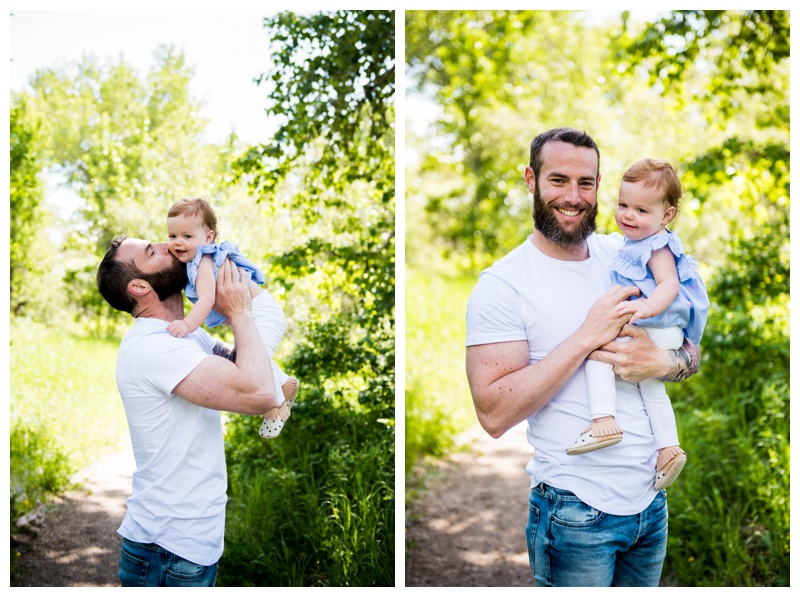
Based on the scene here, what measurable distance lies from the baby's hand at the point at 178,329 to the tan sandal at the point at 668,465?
3.84 ft

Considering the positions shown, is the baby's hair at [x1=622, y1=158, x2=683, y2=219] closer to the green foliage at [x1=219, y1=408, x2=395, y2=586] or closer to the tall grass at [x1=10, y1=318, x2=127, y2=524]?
the green foliage at [x1=219, y1=408, x2=395, y2=586]

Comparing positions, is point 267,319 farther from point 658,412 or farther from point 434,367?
point 434,367

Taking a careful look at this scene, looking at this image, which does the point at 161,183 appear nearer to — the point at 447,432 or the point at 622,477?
the point at 622,477

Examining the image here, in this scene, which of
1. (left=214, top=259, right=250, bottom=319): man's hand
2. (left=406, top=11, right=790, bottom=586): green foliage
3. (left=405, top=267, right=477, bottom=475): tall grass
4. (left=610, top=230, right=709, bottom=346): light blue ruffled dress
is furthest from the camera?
(left=405, top=267, right=477, bottom=475): tall grass

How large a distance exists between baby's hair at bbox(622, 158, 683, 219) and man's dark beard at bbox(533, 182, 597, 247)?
0.13 m

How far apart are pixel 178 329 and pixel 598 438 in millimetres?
1010

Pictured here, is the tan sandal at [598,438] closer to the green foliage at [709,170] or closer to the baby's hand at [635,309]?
the baby's hand at [635,309]

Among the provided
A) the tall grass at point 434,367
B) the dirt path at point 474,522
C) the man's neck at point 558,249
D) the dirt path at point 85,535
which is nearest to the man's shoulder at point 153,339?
the man's neck at point 558,249

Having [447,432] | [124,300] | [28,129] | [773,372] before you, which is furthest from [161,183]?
[773,372]

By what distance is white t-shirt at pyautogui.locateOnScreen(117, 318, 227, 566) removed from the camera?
1771mm

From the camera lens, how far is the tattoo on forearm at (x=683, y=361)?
1.74m

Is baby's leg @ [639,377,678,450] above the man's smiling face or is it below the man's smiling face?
below

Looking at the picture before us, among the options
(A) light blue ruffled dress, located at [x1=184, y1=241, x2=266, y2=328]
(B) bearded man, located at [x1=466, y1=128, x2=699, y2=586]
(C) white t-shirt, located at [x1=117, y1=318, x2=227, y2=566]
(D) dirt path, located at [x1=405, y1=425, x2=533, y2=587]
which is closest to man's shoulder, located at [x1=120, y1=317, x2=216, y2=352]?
(C) white t-shirt, located at [x1=117, y1=318, x2=227, y2=566]

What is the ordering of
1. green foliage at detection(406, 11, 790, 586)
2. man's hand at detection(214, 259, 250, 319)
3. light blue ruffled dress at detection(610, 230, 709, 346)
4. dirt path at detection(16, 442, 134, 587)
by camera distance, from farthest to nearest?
1. green foliage at detection(406, 11, 790, 586)
2. dirt path at detection(16, 442, 134, 587)
3. man's hand at detection(214, 259, 250, 319)
4. light blue ruffled dress at detection(610, 230, 709, 346)
